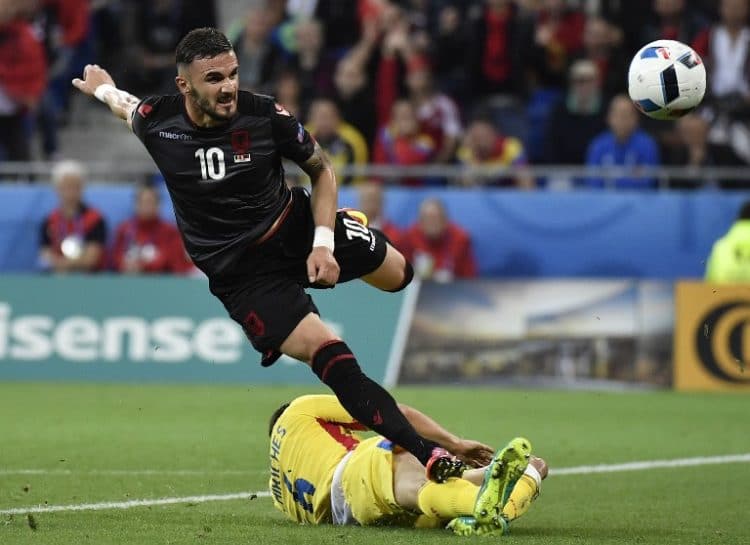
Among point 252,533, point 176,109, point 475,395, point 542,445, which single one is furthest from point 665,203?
point 252,533

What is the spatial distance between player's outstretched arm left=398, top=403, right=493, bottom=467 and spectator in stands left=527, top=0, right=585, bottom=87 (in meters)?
10.5

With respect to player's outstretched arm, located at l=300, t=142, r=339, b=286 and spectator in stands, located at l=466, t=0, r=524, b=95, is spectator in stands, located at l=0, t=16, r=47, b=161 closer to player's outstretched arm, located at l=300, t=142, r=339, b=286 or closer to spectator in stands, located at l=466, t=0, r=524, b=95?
spectator in stands, located at l=466, t=0, r=524, b=95

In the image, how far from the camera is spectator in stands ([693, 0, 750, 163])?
16.1m

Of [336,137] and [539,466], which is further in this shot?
[336,137]

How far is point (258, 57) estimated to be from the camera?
17.5m

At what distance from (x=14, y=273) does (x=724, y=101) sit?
7420 mm

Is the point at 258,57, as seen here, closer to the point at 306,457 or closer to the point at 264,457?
the point at 264,457

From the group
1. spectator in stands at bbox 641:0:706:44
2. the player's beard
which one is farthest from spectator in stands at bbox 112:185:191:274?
the player's beard

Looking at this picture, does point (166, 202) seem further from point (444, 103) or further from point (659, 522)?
point (659, 522)

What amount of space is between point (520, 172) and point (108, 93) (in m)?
8.19

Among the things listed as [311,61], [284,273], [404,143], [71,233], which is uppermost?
[311,61]

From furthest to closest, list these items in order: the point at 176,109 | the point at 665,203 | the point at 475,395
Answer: the point at 665,203
the point at 475,395
the point at 176,109

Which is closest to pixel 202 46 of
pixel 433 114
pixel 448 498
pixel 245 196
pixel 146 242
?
pixel 245 196

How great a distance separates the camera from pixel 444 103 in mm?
16938
